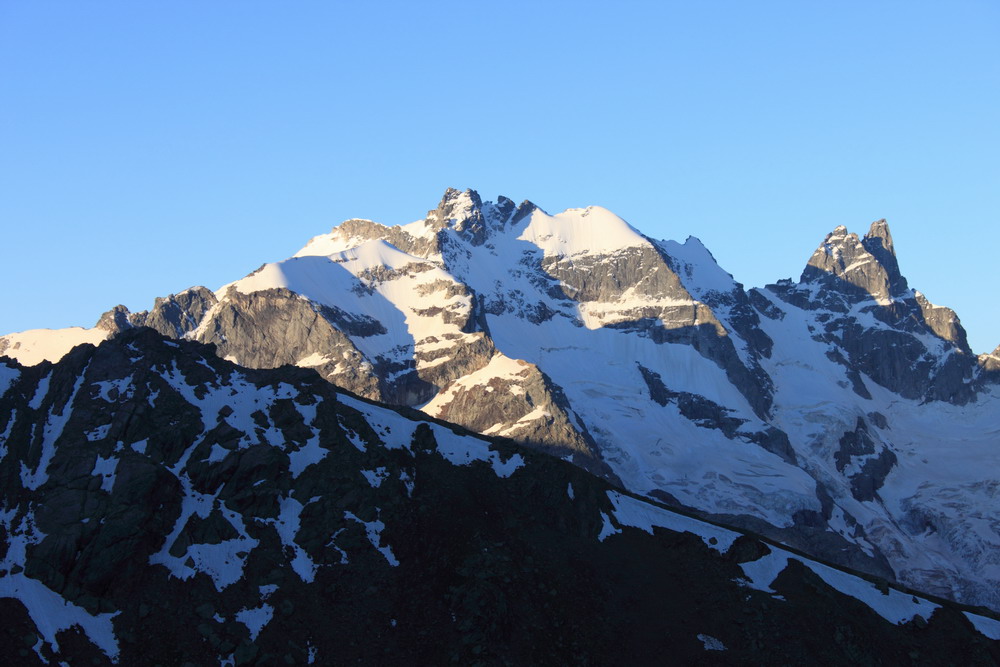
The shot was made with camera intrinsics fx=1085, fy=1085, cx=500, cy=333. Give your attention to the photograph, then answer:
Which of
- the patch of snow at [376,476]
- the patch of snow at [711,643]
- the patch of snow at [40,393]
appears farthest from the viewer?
the patch of snow at [40,393]

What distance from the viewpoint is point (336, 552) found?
12081cm

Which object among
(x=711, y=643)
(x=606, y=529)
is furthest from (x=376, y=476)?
(x=711, y=643)

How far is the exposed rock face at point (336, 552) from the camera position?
108250 millimetres

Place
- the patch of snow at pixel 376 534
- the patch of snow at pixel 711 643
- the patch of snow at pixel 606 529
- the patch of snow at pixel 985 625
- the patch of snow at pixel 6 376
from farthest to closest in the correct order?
the patch of snow at pixel 606 529 < the patch of snow at pixel 6 376 < the patch of snow at pixel 985 625 < the patch of snow at pixel 376 534 < the patch of snow at pixel 711 643

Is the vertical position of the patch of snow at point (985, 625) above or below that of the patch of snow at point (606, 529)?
below

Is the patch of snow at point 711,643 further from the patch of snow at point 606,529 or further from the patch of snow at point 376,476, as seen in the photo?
the patch of snow at point 376,476

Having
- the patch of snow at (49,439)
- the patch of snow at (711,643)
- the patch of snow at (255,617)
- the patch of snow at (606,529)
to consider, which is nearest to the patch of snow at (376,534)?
the patch of snow at (255,617)

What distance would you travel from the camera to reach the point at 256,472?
128 meters

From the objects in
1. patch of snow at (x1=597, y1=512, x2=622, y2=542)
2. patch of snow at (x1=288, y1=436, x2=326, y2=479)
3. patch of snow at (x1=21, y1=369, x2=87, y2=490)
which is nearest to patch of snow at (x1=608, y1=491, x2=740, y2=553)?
patch of snow at (x1=597, y1=512, x2=622, y2=542)

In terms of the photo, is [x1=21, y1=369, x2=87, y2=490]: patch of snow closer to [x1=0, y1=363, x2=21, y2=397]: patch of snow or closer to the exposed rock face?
the exposed rock face

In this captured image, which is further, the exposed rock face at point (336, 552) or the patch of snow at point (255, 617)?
the exposed rock face at point (336, 552)

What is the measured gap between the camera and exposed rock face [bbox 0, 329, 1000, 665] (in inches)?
4262

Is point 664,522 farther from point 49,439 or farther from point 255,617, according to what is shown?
point 49,439

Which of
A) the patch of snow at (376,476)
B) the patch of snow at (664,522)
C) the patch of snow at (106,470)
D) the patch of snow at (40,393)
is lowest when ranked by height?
the patch of snow at (664,522)
